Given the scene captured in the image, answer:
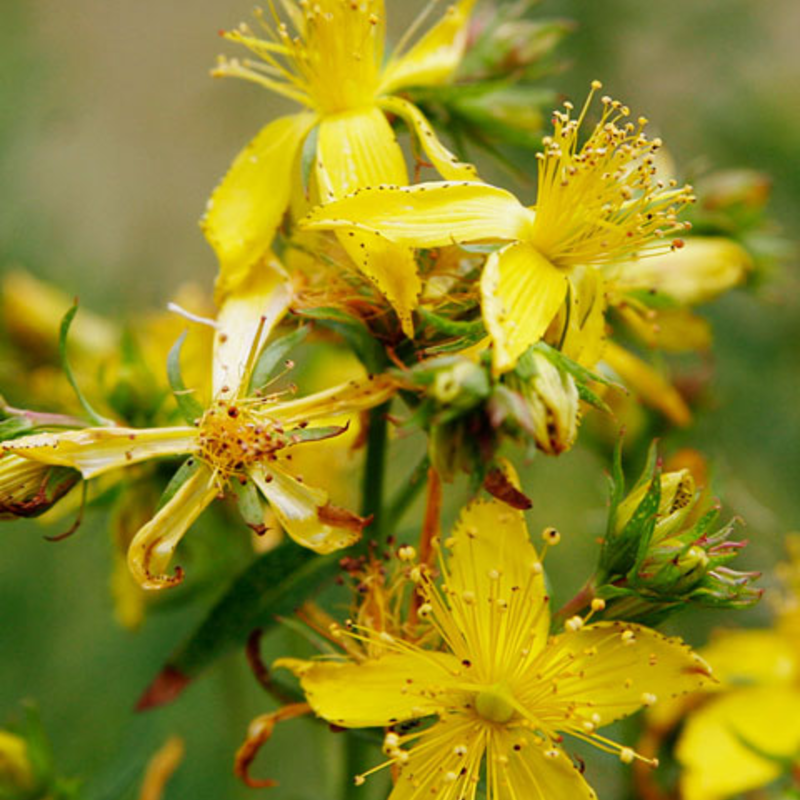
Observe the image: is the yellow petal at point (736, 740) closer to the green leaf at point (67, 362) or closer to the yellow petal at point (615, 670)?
the yellow petal at point (615, 670)

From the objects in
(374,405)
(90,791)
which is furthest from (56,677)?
(374,405)

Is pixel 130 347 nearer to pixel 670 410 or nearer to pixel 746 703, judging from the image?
pixel 670 410

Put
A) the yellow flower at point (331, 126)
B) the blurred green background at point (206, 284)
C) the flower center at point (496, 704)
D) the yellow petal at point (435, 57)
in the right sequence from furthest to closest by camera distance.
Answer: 1. the blurred green background at point (206, 284)
2. the yellow petal at point (435, 57)
3. the yellow flower at point (331, 126)
4. the flower center at point (496, 704)

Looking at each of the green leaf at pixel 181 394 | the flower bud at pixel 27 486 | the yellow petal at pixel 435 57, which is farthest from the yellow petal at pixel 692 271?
the flower bud at pixel 27 486

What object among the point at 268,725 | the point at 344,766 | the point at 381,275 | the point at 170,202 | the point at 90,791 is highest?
the point at 381,275

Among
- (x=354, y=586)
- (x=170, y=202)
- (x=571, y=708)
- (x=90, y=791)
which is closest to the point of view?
(x=571, y=708)

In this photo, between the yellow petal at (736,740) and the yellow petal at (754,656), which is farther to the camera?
the yellow petal at (754,656)
